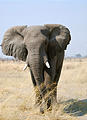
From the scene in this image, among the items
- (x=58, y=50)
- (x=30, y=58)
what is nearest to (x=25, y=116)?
(x=30, y=58)

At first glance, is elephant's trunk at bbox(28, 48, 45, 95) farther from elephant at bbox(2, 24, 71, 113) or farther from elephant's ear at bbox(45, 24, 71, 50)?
elephant's ear at bbox(45, 24, 71, 50)

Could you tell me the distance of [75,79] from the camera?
688 inches

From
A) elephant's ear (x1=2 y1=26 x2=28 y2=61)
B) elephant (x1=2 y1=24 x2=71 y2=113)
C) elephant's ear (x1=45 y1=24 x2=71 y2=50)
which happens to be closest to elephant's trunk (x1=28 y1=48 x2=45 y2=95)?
elephant (x1=2 y1=24 x2=71 y2=113)

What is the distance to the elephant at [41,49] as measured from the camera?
7645mm

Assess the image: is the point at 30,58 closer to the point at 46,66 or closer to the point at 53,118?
the point at 46,66

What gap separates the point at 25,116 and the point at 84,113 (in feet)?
8.33

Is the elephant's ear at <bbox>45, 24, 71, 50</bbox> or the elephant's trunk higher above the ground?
the elephant's ear at <bbox>45, 24, 71, 50</bbox>

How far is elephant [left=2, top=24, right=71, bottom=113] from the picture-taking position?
25.1 feet

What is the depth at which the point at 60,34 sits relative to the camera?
8773mm

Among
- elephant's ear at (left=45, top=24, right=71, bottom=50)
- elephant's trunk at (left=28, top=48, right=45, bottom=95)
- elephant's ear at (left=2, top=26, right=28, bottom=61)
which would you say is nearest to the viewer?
elephant's trunk at (left=28, top=48, right=45, bottom=95)

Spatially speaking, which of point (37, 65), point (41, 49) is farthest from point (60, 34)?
point (37, 65)

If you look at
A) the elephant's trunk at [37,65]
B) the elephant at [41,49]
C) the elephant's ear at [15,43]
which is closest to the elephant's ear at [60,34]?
the elephant at [41,49]

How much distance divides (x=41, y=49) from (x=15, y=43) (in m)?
1.20

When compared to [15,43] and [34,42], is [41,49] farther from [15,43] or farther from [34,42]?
[15,43]
